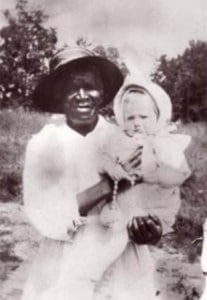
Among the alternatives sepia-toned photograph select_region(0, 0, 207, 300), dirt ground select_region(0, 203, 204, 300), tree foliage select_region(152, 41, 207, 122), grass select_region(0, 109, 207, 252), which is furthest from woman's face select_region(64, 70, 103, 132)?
dirt ground select_region(0, 203, 204, 300)

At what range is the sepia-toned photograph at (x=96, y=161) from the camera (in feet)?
8.91

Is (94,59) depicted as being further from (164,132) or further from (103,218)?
(103,218)

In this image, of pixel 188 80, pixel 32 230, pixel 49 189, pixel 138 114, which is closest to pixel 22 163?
pixel 49 189

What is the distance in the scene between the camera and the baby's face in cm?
274

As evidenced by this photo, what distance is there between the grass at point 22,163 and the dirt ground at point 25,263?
0.08 meters

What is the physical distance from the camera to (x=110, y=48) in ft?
9.09

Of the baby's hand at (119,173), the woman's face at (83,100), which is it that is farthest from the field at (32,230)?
the baby's hand at (119,173)

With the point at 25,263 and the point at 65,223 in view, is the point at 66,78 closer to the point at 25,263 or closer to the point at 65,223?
the point at 65,223

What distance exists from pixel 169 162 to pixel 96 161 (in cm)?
29

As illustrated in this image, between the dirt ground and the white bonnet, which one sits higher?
the white bonnet

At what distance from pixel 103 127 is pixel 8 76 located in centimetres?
45

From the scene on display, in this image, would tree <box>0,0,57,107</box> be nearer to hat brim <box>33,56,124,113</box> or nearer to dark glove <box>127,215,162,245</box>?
hat brim <box>33,56,124,113</box>

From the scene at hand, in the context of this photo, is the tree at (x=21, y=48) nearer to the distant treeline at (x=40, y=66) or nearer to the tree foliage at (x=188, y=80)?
the distant treeline at (x=40, y=66)

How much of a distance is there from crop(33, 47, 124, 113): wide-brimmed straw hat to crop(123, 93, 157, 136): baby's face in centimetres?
8
